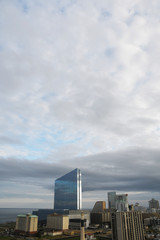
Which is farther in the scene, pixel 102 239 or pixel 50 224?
pixel 50 224

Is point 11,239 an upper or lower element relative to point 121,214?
lower

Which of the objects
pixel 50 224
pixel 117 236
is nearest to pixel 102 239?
pixel 117 236

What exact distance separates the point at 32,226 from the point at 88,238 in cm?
5331

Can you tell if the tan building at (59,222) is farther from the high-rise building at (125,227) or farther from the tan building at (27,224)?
the high-rise building at (125,227)

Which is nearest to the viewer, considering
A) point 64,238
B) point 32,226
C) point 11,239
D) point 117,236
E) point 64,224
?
point 117,236

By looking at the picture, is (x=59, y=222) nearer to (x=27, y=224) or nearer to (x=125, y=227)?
(x=27, y=224)

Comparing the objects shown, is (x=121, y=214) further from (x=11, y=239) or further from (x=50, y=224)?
(x=50, y=224)

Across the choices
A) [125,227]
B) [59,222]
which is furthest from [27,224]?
[125,227]

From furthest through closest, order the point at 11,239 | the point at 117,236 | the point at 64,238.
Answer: the point at 64,238 < the point at 11,239 < the point at 117,236

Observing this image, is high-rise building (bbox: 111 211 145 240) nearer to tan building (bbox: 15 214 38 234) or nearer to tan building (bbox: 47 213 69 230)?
tan building (bbox: 47 213 69 230)

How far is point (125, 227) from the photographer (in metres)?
111

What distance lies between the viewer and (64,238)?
142 metres

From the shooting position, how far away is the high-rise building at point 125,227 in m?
111

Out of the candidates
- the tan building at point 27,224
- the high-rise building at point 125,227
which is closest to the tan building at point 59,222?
the tan building at point 27,224
